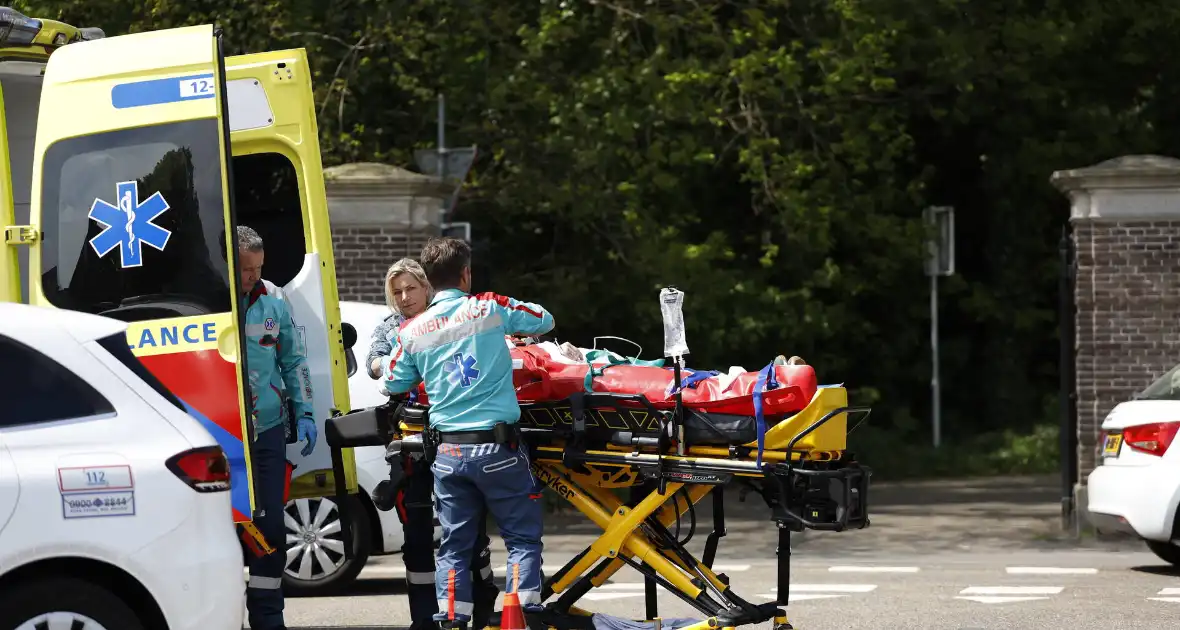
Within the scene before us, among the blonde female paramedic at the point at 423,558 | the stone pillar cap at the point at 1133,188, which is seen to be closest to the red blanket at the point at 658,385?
the blonde female paramedic at the point at 423,558

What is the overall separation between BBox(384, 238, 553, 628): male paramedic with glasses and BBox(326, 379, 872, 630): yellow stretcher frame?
22 cm

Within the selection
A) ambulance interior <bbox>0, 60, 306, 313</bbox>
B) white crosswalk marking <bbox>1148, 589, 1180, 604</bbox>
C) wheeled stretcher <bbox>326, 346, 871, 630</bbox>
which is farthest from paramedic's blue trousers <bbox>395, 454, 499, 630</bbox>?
white crosswalk marking <bbox>1148, 589, 1180, 604</bbox>

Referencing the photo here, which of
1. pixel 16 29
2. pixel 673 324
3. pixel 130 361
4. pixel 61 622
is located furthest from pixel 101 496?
pixel 16 29

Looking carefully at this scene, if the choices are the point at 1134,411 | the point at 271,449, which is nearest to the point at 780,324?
the point at 1134,411

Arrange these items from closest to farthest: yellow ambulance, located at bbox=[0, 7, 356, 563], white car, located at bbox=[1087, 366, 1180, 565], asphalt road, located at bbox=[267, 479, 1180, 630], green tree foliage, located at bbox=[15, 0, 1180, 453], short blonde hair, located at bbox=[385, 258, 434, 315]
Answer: yellow ambulance, located at bbox=[0, 7, 356, 563], short blonde hair, located at bbox=[385, 258, 434, 315], asphalt road, located at bbox=[267, 479, 1180, 630], white car, located at bbox=[1087, 366, 1180, 565], green tree foliage, located at bbox=[15, 0, 1180, 453]

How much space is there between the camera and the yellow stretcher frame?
289 inches

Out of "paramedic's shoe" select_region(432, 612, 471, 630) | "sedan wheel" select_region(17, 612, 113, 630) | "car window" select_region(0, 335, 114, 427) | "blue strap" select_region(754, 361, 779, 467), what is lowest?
"paramedic's shoe" select_region(432, 612, 471, 630)

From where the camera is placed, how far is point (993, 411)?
23562 millimetres

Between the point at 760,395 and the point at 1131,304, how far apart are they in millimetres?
7744

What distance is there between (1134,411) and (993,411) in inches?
462

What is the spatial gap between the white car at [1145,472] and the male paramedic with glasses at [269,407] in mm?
5623

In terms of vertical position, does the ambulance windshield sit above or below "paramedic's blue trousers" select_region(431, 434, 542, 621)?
above

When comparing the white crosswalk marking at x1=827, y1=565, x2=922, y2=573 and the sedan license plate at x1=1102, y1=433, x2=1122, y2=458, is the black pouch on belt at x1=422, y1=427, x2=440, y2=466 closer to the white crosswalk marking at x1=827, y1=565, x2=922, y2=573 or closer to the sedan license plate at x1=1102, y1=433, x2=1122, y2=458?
the white crosswalk marking at x1=827, y1=565, x2=922, y2=573

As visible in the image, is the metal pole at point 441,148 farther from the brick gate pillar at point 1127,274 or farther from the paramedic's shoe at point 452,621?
the paramedic's shoe at point 452,621
